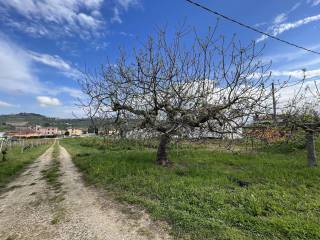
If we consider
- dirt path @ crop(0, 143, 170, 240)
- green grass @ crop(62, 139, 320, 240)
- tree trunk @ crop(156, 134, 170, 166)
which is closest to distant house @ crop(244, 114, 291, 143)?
green grass @ crop(62, 139, 320, 240)

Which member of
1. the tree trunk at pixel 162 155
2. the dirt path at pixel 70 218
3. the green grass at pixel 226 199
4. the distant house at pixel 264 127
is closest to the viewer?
the green grass at pixel 226 199

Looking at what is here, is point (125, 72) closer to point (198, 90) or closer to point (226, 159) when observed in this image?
point (198, 90)

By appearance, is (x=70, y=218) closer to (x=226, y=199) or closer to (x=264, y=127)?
(x=226, y=199)

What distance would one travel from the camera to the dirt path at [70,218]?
4477mm

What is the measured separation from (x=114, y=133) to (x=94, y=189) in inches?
86.0

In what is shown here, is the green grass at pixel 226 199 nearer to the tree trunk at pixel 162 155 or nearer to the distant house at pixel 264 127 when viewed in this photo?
the tree trunk at pixel 162 155

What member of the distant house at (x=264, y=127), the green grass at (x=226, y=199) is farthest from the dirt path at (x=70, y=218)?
the distant house at (x=264, y=127)

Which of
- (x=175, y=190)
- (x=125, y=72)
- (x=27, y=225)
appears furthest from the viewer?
(x=125, y=72)

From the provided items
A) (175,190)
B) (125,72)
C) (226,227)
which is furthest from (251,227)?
(125,72)

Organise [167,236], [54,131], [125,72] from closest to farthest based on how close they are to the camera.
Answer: [167,236] < [125,72] < [54,131]

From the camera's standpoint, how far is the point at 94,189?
7.68 meters

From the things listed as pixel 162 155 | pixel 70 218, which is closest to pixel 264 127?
pixel 70 218

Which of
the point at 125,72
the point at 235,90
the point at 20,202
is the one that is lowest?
the point at 20,202

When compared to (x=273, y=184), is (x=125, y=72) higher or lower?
higher
